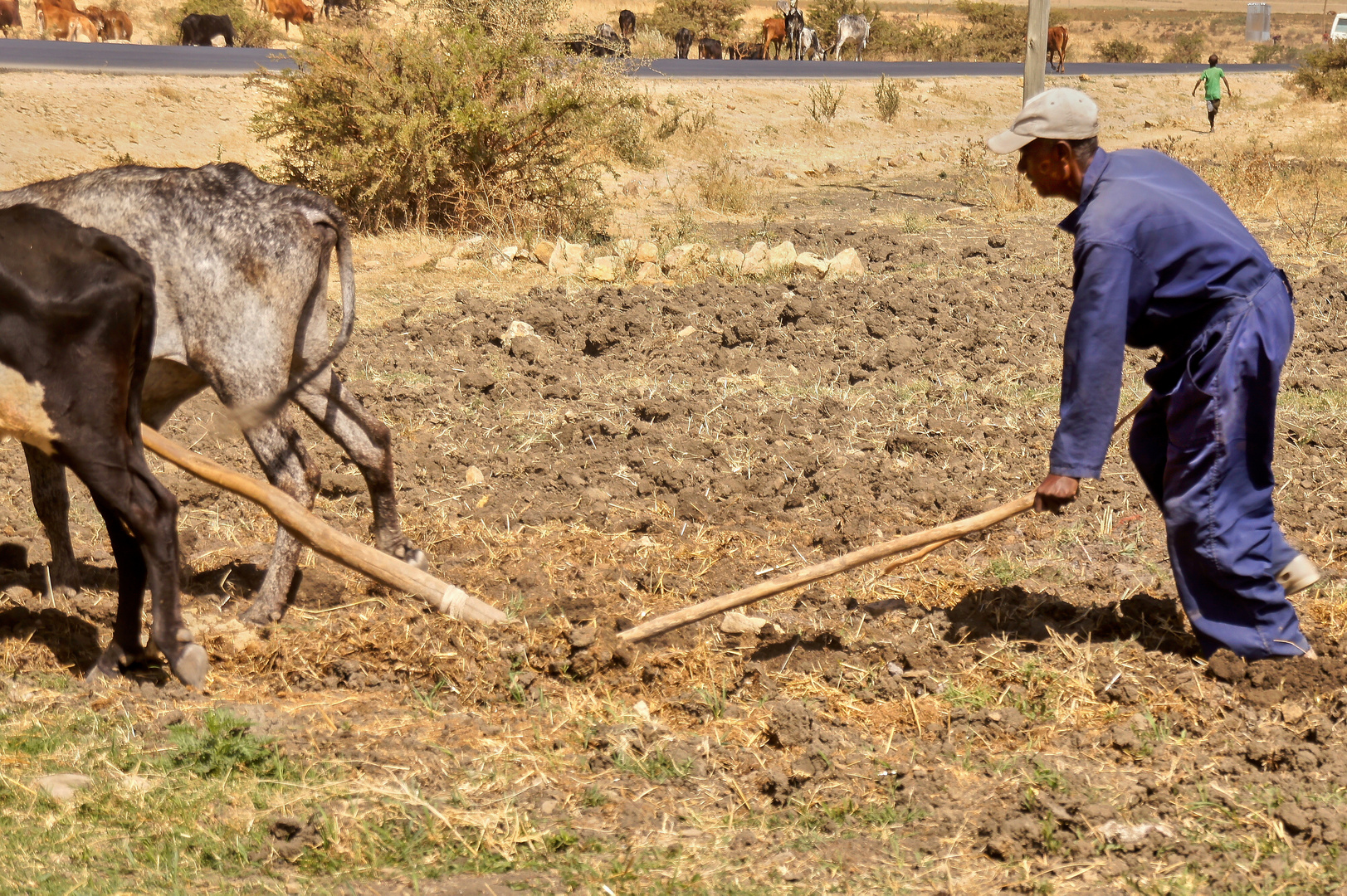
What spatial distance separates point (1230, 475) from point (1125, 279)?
714 millimetres

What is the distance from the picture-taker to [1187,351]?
3932mm

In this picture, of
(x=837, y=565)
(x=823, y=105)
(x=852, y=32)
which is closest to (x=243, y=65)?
(x=823, y=105)

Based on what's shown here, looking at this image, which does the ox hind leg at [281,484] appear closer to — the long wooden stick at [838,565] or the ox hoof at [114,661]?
the ox hoof at [114,661]

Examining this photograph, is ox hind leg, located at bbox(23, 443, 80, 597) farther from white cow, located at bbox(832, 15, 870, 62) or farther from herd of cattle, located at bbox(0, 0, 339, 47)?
white cow, located at bbox(832, 15, 870, 62)

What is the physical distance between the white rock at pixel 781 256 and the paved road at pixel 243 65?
17.6ft

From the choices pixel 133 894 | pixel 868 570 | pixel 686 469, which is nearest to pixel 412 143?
pixel 686 469

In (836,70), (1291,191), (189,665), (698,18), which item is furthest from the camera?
(698,18)

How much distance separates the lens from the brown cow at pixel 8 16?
33156 mm

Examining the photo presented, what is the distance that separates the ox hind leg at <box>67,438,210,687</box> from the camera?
413 centimetres

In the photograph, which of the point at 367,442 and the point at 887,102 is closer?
the point at 367,442

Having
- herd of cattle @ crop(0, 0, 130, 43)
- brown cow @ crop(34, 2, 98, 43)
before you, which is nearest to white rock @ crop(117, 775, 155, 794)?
herd of cattle @ crop(0, 0, 130, 43)

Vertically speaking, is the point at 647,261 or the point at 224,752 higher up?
the point at 647,261

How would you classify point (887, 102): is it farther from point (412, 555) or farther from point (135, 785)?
point (135, 785)

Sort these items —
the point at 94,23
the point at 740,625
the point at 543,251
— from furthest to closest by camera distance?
the point at 94,23
the point at 543,251
the point at 740,625
